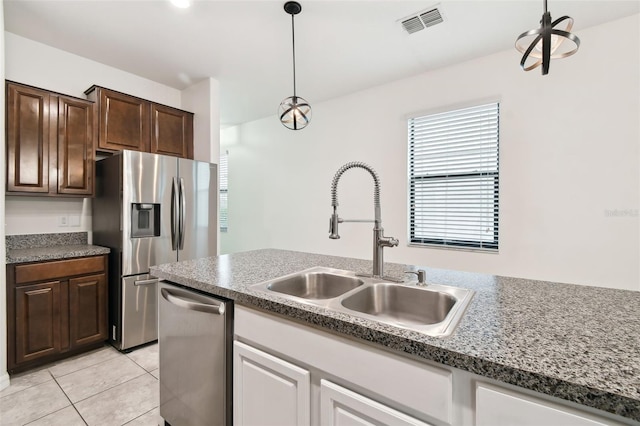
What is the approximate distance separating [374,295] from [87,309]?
2.58 metres

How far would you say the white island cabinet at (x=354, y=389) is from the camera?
2.22 ft

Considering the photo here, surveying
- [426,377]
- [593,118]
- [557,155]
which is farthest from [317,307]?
[593,118]

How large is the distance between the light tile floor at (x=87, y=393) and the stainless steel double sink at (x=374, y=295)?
1204 mm

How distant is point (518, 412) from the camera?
67cm

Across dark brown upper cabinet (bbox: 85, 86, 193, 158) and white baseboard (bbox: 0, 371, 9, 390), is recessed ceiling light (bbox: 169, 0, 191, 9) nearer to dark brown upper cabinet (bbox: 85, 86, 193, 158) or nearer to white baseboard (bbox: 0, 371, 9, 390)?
dark brown upper cabinet (bbox: 85, 86, 193, 158)

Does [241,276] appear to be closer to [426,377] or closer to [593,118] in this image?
[426,377]

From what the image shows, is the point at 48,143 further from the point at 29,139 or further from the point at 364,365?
the point at 364,365

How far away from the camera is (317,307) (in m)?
1.04

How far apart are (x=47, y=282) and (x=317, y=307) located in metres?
2.50

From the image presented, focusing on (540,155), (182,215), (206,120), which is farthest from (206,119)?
(540,155)

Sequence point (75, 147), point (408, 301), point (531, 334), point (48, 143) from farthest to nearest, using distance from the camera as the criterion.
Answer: point (75, 147) < point (48, 143) < point (408, 301) < point (531, 334)

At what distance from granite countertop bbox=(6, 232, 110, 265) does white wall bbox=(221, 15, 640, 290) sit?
257cm

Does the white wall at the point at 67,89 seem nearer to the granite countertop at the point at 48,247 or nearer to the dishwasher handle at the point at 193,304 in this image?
the granite countertop at the point at 48,247

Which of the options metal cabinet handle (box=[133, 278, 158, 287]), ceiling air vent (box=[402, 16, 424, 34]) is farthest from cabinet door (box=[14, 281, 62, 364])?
ceiling air vent (box=[402, 16, 424, 34])
